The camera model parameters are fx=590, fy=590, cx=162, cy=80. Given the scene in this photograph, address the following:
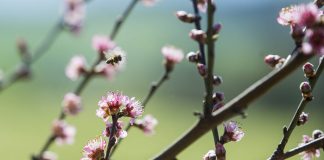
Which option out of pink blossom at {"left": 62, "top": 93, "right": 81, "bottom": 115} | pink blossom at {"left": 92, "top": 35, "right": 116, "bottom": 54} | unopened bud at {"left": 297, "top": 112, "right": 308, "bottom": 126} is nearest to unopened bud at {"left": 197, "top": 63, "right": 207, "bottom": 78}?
unopened bud at {"left": 297, "top": 112, "right": 308, "bottom": 126}

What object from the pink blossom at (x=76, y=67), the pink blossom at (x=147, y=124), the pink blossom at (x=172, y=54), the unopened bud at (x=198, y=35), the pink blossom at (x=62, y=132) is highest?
the pink blossom at (x=76, y=67)

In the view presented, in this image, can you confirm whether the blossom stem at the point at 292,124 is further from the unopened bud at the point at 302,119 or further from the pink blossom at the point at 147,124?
the pink blossom at the point at 147,124

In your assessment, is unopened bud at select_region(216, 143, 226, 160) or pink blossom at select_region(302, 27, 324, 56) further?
unopened bud at select_region(216, 143, 226, 160)

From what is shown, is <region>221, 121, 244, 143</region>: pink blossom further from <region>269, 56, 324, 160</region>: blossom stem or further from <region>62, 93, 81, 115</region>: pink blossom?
<region>62, 93, 81, 115</region>: pink blossom

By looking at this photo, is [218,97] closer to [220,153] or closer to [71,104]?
[220,153]

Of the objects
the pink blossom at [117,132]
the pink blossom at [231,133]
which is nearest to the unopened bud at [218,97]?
the pink blossom at [231,133]
